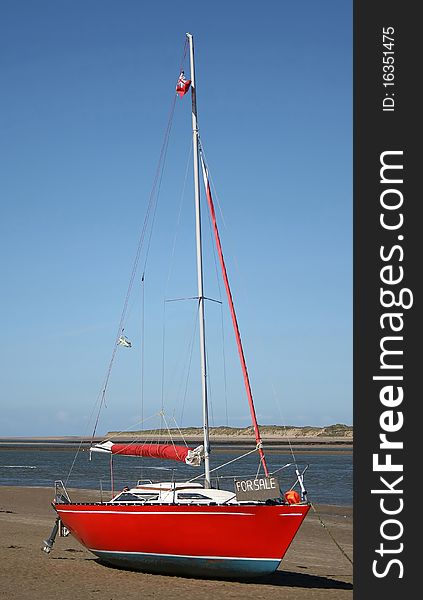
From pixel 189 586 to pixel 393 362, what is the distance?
404 inches

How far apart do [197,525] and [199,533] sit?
19 centimetres

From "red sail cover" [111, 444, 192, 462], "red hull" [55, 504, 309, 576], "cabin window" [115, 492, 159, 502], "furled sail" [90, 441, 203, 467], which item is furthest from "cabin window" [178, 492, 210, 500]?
"red sail cover" [111, 444, 192, 462]

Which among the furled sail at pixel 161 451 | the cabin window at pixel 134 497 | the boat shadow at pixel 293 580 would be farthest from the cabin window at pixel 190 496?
the boat shadow at pixel 293 580

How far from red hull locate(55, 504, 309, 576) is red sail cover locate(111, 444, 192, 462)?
2624mm

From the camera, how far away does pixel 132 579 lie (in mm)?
20969

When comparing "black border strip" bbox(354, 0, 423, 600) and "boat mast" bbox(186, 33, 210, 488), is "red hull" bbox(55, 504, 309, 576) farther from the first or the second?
"black border strip" bbox(354, 0, 423, 600)

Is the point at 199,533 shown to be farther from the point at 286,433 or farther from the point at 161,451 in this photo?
the point at 286,433

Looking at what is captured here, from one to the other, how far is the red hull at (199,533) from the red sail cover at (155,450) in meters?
2.62

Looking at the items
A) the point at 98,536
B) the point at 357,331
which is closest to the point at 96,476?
the point at 98,536

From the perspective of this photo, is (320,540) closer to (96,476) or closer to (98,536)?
(98,536)

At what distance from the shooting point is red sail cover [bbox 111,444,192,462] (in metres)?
23.4

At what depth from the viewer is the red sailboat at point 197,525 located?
1975 centimetres

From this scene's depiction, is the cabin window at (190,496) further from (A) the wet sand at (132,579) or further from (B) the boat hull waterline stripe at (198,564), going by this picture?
(A) the wet sand at (132,579)

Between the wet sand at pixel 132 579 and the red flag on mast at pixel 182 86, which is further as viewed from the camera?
the red flag on mast at pixel 182 86
